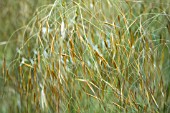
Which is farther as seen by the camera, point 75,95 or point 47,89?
point 47,89

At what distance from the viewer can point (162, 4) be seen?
2275mm

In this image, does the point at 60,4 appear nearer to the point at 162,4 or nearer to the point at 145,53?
the point at 145,53

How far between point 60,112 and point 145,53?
0.49m

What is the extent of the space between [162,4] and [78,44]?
50 cm

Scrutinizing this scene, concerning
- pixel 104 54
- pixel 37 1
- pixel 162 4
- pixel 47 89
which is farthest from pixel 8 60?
pixel 162 4

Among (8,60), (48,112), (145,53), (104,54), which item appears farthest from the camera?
(8,60)

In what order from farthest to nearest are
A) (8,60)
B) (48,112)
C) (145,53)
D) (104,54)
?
(8,60)
(48,112)
(104,54)
(145,53)

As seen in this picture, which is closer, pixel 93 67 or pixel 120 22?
pixel 93 67

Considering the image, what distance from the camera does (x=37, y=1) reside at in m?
2.76

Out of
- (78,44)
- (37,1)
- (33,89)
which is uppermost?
(37,1)

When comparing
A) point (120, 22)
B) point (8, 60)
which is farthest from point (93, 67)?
point (8, 60)

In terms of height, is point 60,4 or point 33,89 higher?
point 60,4

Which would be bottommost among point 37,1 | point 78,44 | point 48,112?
point 48,112

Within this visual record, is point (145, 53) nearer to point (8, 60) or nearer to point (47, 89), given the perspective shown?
point (47, 89)
